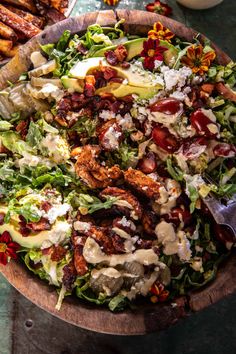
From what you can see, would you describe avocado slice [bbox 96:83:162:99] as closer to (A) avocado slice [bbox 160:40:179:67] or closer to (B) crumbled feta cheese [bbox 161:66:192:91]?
(B) crumbled feta cheese [bbox 161:66:192:91]

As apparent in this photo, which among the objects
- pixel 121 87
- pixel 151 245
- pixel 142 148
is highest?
pixel 121 87

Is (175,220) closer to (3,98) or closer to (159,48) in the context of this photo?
(159,48)

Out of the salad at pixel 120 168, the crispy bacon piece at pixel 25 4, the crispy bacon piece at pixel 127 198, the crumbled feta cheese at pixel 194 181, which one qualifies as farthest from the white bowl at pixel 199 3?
the crispy bacon piece at pixel 127 198

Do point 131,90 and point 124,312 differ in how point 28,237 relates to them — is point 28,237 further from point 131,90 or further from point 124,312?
point 131,90

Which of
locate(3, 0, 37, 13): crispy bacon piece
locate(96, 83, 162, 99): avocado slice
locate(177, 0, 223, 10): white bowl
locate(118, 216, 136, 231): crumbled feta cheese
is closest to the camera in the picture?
locate(118, 216, 136, 231): crumbled feta cheese

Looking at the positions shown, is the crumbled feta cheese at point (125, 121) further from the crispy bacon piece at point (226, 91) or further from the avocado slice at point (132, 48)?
the crispy bacon piece at point (226, 91)

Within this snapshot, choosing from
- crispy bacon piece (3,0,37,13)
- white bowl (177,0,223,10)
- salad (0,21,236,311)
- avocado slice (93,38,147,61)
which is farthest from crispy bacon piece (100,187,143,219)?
white bowl (177,0,223,10)

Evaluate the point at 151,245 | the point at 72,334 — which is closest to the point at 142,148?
the point at 151,245

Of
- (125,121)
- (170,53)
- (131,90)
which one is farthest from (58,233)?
(170,53)
